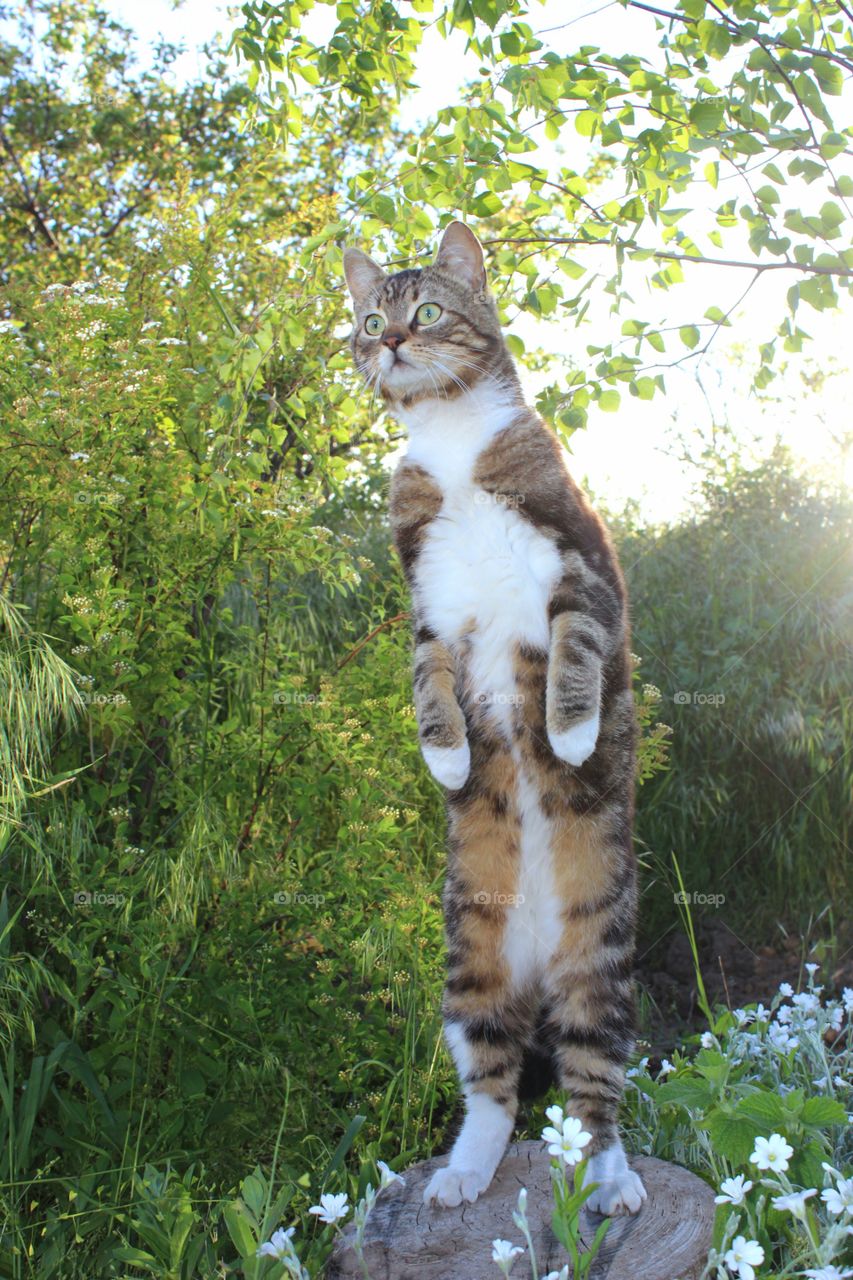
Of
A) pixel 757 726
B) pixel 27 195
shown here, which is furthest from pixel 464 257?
pixel 27 195

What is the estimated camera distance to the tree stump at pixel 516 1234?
240 cm

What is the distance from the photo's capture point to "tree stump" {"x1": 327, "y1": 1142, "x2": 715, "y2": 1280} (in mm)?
2400

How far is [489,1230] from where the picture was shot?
101 inches

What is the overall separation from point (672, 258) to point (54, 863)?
2681 mm

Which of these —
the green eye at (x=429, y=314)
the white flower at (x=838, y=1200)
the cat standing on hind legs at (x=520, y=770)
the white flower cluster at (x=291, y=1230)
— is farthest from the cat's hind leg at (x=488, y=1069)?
the green eye at (x=429, y=314)

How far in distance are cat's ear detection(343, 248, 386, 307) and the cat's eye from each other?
0.18 metres

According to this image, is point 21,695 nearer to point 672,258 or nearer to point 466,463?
point 466,463

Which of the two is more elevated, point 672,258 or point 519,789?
point 672,258

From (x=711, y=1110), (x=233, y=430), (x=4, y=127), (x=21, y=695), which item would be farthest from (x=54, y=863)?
(x=4, y=127)

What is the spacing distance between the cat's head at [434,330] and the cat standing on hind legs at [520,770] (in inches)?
0.8

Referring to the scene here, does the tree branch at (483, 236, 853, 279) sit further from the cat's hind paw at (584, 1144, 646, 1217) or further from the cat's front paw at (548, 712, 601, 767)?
the cat's hind paw at (584, 1144, 646, 1217)

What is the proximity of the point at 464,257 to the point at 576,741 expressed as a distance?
58.0 inches

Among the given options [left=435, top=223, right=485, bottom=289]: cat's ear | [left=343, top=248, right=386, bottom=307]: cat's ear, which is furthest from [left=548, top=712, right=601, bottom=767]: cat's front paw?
[left=343, top=248, right=386, bottom=307]: cat's ear

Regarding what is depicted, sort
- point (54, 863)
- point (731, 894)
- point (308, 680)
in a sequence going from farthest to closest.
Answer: point (731, 894), point (308, 680), point (54, 863)
